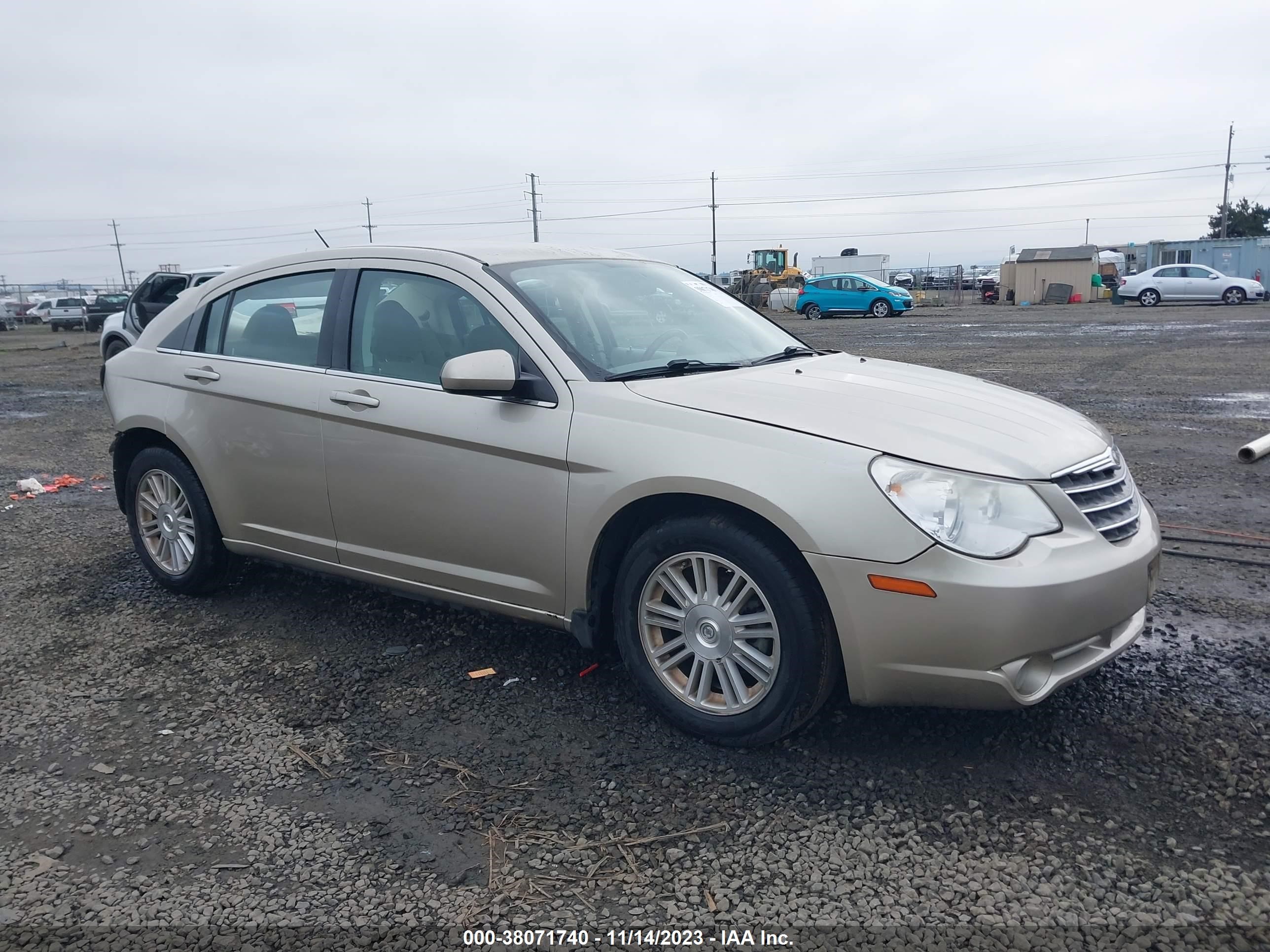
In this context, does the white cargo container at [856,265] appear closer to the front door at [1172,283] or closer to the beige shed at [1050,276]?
the beige shed at [1050,276]

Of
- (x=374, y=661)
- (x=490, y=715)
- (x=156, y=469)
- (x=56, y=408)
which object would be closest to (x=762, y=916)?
(x=490, y=715)

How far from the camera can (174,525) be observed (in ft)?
16.3

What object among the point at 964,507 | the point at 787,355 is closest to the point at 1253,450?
the point at 787,355

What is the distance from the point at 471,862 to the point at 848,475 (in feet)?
5.09

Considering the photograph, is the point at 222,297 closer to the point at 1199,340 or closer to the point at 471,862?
the point at 471,862

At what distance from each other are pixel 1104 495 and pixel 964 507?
657mm

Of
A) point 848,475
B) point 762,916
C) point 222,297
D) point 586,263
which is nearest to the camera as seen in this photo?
point 762,916

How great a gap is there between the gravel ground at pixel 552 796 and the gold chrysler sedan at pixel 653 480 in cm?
33

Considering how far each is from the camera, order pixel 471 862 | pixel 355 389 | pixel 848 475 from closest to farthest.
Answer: pixel 471 862 → pixel 848 475 → pixel 355 389

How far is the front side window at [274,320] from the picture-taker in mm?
4383

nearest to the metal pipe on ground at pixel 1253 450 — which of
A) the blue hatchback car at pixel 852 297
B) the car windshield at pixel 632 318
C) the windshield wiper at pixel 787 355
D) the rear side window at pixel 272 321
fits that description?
the windshield wiper at pixel 787 355

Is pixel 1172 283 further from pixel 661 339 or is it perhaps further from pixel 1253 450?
pixel 661 339

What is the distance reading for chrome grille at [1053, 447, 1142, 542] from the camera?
313 cm

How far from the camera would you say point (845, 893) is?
258 centimetres
